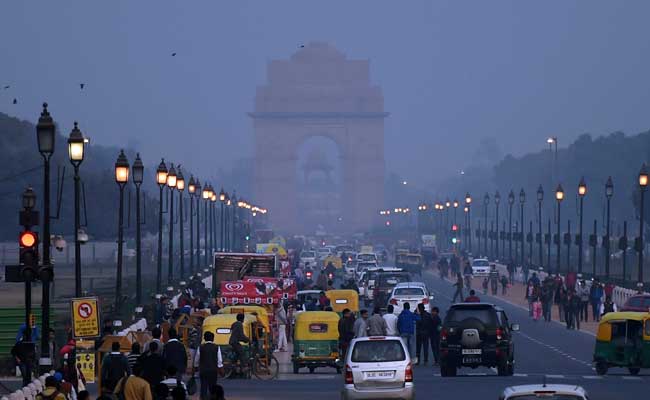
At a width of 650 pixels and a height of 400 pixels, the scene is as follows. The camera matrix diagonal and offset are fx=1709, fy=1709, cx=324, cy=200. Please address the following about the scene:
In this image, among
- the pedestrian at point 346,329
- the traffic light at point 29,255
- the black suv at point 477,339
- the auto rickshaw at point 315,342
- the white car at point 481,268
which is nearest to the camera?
the traffic light at point 29,255

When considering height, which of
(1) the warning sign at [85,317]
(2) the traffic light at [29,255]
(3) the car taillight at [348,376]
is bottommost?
(3) the car taillight at [348,376]

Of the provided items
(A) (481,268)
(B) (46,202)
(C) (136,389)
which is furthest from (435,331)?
(A) (481,268)

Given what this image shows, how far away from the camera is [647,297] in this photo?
Result: 40.7 metres

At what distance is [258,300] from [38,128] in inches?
648

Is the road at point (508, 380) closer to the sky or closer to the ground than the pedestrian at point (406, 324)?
closer to the ground

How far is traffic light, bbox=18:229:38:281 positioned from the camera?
24.3 meters

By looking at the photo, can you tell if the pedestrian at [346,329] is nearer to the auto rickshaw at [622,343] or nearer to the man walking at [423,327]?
the man walking at [423,327]

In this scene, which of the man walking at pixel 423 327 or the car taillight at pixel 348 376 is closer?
the car taillight at pixel 348 376

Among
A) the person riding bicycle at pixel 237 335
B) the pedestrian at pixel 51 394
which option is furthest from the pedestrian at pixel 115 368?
the person riding bicycle at pixel 237 335

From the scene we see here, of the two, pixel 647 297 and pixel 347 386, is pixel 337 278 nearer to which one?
pixel 647 297

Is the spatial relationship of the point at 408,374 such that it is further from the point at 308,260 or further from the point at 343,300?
the point at 308,260

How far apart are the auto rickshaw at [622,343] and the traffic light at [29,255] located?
11906 mm

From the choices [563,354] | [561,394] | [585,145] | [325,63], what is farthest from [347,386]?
[325,63]

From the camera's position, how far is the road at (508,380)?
27234 mm
